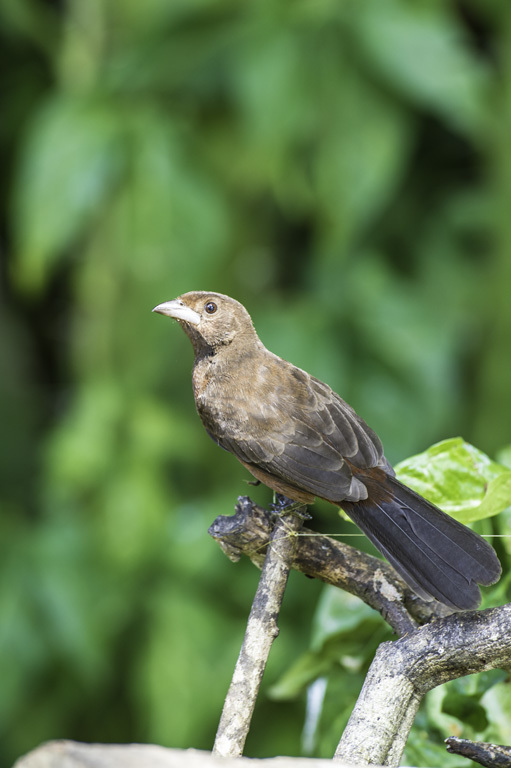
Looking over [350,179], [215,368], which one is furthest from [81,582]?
[215,368]

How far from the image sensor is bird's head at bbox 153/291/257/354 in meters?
1.22

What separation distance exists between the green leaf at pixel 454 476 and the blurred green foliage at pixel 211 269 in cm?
127

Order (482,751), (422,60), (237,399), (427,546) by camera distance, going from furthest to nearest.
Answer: (422,60) → (237,399) → (427,546) → (482,751)

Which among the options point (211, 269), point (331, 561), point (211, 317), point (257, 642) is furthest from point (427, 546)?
point (211, 269)

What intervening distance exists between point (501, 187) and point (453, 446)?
→ 169cm

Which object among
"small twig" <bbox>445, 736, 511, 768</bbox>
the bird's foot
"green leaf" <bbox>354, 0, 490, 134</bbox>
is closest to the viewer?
"small twig" <bbox>445, 736, 511, 768</bbox>

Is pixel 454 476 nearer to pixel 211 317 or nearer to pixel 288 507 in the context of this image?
pixel 288 507

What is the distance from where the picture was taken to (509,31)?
2.71 metres

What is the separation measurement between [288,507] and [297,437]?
91 mm

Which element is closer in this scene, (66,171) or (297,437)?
(297,437)

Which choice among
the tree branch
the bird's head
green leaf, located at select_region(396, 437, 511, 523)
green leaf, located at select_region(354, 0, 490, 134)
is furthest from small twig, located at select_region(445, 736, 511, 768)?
green leaf, located at select_region(354, 0, 490, 134)

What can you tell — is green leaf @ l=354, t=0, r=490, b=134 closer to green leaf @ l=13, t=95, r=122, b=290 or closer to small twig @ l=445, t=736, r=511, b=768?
green leaf @ l=13, t=95, r=122, b=290

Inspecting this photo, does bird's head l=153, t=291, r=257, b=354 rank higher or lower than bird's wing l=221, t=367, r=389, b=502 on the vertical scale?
higher

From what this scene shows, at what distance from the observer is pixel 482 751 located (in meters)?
0.93
